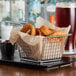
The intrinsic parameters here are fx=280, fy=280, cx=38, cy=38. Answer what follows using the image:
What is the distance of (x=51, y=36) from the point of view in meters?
0.80

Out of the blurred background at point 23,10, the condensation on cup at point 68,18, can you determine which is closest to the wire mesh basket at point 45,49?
the condensation on cup at point 68,18

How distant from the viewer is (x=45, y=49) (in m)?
0.80

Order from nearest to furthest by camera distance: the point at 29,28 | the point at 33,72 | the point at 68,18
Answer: the point at 33,72 < the point at 29,28 < the point at 68,18

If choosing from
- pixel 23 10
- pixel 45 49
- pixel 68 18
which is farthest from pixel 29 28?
pixel 23 10

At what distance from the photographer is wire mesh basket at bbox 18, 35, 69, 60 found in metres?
0.79

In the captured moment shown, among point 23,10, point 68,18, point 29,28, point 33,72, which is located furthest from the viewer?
point 23,10

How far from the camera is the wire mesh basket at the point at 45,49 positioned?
0.79 m

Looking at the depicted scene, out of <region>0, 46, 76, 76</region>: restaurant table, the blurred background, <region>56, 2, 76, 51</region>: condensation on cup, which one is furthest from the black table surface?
the blurred background

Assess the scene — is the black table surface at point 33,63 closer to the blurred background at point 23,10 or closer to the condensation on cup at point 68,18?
the condensation on cup at point 68,18

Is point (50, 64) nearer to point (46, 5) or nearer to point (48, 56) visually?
point (48, 56)

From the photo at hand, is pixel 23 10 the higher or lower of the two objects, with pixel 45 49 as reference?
higher

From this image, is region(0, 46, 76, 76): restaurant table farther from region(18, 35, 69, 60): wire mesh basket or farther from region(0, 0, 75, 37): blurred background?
region(0, 0, 75, 37): blurred background

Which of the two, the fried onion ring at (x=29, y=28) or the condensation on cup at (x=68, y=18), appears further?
the condensation on cup at (x=68, y=18)

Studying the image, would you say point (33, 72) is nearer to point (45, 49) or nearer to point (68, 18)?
point (45, 49)
